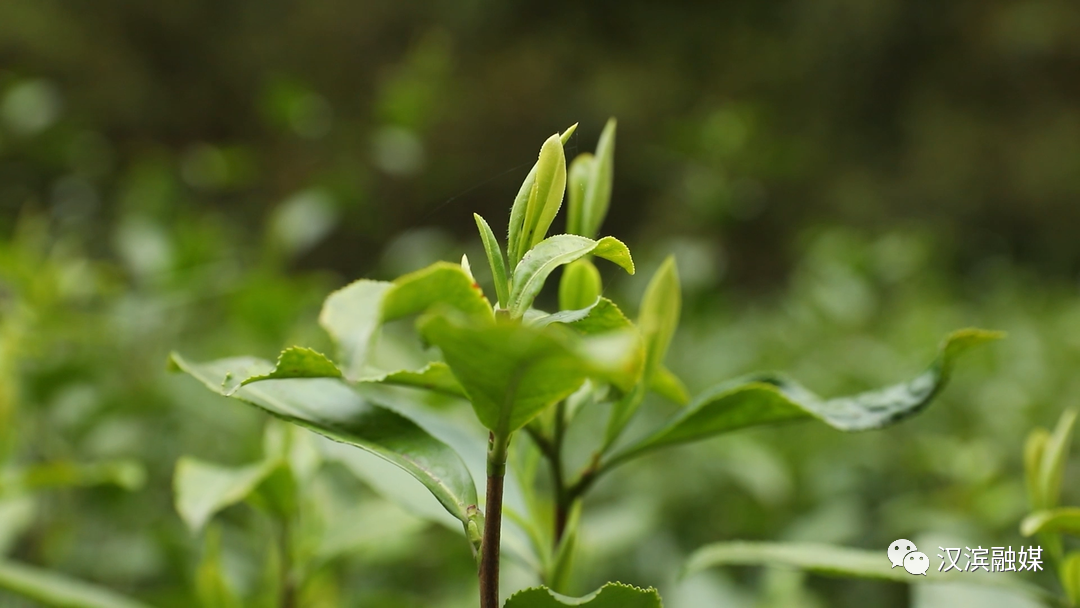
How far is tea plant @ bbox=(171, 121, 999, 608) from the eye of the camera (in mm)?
223

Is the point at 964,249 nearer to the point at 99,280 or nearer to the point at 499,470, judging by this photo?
the point at 99,280

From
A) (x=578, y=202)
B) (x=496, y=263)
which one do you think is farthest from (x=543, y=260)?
(x=578, y=202)

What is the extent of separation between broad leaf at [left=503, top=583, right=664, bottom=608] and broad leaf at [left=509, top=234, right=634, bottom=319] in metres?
0.10

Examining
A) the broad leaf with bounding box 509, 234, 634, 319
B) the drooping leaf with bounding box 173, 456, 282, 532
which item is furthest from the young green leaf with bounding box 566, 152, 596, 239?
the drooping leaf with bounding box 173, 456, 282, 532

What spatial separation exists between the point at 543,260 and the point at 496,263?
19 millimetres

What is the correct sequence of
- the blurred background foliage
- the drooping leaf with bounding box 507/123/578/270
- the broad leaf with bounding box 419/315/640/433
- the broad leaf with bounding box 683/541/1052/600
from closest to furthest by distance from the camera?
1. the broad leaf with bounding box 419/315/640/433
2. the drooping leaf with bounding box 507/123/578/270
3. the broad leaf with bounding box 683/541/1052/600
4. the blurred background foliage

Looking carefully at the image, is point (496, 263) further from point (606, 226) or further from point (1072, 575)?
point (606, 226)

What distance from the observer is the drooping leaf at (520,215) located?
274mm

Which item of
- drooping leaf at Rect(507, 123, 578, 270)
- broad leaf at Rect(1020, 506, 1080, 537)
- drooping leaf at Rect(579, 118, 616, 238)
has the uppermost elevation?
drooping leaf at Rect(579, 118, 616, 238)

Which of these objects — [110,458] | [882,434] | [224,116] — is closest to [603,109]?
[224,116]

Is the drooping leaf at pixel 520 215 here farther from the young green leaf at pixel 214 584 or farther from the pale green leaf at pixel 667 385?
the young green leaf at pixel 214 584

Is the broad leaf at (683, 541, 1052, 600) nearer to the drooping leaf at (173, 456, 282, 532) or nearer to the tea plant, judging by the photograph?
the tea plant

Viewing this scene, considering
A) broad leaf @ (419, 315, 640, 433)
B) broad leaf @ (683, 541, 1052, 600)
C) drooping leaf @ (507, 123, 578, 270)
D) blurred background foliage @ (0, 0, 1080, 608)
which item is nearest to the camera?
broad leaf @ (419, 315, 640, 433)

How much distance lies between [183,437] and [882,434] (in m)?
0.97
